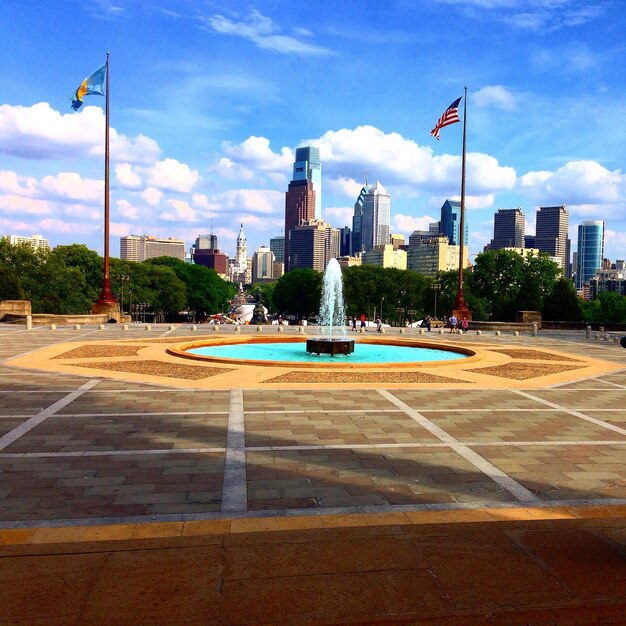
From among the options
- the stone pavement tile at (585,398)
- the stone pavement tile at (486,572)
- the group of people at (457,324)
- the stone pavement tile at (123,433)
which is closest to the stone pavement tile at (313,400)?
the stone pavement tile at (123,433)

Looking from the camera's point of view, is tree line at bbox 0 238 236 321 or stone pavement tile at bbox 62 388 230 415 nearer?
stone pavement tile at bbox 62 388 230 415

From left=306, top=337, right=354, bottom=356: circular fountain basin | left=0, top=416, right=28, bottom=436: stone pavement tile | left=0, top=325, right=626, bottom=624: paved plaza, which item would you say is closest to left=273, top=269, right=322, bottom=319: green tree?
left=306, top=337, right=354, bottom=356: circular fountain basin

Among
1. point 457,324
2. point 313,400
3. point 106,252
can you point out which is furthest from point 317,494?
point 106,252

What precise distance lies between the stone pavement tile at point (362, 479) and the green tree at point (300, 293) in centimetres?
8986

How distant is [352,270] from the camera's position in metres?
92.9

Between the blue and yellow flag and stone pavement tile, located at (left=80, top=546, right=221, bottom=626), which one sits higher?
the blue and yellow flag

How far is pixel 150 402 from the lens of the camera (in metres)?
14.9

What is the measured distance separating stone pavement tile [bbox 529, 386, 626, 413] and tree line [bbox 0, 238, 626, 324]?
37.2 m

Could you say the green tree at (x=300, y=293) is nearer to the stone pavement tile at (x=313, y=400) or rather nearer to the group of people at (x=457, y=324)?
the group of people at (x=457, y=324)

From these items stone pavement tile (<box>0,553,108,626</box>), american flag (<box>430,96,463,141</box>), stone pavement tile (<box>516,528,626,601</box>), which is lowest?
stone pavement tile (<box>0,553,108,626</box>)

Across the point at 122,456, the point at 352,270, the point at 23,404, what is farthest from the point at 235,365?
the point at 352,270

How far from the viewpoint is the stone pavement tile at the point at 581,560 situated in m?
5.24

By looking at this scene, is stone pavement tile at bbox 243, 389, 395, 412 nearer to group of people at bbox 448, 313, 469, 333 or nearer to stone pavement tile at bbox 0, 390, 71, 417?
stone pavement tile at bbox 0, 390, 71, 417

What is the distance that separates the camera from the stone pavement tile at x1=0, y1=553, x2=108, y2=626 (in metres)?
4.70
